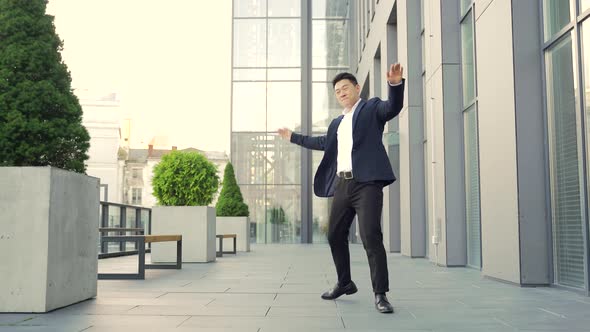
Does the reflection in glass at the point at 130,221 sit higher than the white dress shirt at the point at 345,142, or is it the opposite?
the white dress shirt at the point at 345,142

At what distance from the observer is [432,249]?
11430 mm

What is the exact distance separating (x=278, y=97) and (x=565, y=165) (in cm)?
2143

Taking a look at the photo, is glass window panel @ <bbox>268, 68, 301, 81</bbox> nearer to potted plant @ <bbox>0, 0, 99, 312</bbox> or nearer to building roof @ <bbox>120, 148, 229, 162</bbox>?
potted plant @ <bbox>0, 0, 99, 312</bbox>

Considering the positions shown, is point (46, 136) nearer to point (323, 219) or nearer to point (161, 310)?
point (161, 310)

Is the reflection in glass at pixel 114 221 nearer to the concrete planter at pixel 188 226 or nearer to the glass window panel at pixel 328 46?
the concrete planter at pixel 188 226

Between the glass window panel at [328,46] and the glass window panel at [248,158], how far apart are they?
14.7ft

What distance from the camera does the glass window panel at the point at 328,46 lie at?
90.2 feet

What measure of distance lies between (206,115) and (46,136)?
168 feet

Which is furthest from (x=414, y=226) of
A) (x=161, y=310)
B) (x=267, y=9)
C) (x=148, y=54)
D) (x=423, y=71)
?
(x=148, y=54)

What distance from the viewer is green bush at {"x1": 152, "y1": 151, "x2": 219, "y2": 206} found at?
37.0ft

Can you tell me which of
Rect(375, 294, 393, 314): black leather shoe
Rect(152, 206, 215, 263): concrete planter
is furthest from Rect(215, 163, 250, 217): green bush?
Rect(375, 294, 393, 314): black leather shoe

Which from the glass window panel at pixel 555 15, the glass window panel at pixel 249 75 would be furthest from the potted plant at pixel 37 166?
the glass window panel at pixel 249 75

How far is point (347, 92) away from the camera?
17.2ft

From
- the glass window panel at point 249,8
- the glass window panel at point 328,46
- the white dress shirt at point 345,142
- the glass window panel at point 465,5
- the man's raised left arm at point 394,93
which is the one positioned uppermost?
the glass window panel at point 249,8
